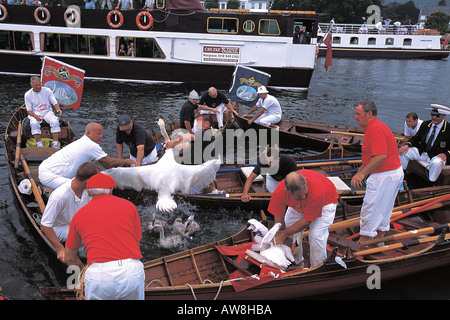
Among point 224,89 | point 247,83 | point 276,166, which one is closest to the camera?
point 276,166

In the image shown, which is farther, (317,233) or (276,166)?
(276,166)

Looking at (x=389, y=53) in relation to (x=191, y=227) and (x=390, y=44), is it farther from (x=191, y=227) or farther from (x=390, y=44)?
(x=191, y=227)

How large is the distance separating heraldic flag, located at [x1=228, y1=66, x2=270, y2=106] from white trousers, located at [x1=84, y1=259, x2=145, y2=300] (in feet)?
39.0

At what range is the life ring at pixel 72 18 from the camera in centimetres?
2231

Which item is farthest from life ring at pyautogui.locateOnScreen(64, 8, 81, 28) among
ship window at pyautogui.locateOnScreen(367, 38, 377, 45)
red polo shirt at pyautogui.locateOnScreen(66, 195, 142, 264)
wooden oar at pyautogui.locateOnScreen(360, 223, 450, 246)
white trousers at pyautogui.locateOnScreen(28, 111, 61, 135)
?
→ ship window at pyautogui.locateOnScreen(367, 38, 377, 45)

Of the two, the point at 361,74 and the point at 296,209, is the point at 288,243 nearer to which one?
the point at 296,209

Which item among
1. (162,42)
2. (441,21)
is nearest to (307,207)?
(162,42)

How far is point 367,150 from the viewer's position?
21.5ft

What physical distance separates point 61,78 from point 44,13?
13792mm

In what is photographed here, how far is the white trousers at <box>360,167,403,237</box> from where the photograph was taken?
257 inches

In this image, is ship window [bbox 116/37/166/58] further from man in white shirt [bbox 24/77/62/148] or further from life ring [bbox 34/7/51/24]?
man in white shirt [bbox 24/77/62/148]

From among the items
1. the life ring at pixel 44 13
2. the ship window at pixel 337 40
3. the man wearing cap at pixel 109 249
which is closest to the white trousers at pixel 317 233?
the man wearing cap at pixel 109 249

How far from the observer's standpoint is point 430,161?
985 cm

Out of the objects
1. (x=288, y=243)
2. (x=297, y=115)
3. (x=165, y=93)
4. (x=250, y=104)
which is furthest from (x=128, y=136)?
(x=165, y=93)
